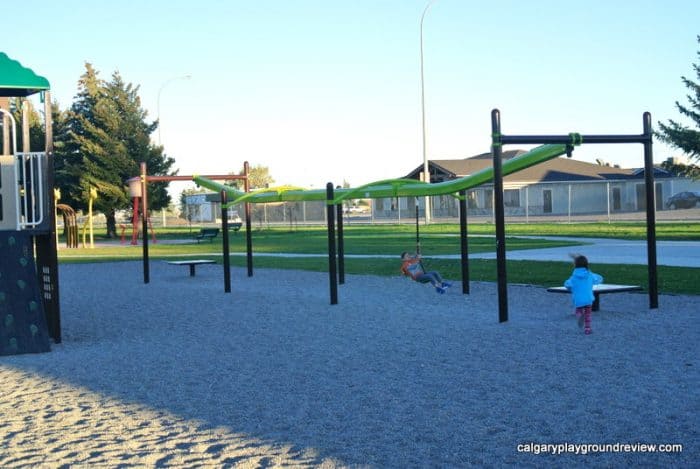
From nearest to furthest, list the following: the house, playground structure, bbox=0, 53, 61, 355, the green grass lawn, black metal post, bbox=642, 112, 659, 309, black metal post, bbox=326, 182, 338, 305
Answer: playground structure, bbox=0, 53, 61, 355
black metal post, bbox=642, 112, 659, 309
black metal post, bbox=326, 182, 338, 305
the green grass lawn
the house

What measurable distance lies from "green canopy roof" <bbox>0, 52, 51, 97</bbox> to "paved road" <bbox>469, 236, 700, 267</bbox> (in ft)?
45.7

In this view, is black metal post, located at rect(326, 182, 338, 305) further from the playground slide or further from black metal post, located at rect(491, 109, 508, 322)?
black metal post, located at rect(491, 109, 508, 322)

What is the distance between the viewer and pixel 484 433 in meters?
6.29

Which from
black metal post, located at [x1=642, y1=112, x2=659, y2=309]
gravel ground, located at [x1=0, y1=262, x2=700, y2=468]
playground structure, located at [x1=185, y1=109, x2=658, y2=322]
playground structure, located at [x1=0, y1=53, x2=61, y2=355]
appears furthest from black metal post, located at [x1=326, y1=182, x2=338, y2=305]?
black metal post, located at [x1=642, y1=112, x2=659, y2=309]

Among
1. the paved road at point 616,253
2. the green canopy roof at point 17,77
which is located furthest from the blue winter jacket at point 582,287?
the paved road at point 616,253

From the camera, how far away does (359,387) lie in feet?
26.5

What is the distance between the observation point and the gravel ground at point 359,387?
6.02 meters

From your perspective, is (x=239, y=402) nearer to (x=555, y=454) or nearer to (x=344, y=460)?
(x=344, y=460)

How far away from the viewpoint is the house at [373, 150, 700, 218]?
63.9 metres

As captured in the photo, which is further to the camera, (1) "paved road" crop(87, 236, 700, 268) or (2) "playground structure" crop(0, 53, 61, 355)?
(1) "paved road" crop(87, 236, 700, 268)

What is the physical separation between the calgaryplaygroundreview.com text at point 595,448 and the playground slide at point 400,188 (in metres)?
7.57

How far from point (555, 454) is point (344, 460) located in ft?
4.56

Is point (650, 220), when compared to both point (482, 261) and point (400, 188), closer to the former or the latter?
point (400, 188)

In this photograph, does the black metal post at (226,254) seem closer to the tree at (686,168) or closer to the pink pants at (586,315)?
the pink pants at (586,315)
